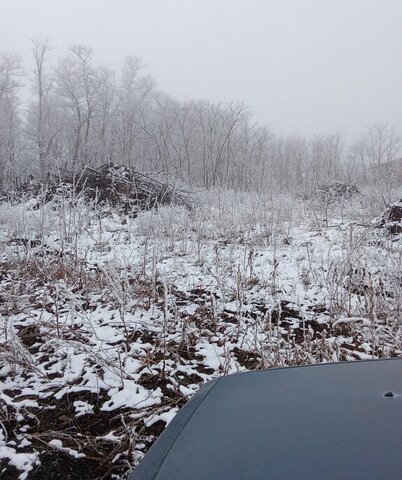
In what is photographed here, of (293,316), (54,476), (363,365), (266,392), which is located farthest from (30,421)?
(293,316)

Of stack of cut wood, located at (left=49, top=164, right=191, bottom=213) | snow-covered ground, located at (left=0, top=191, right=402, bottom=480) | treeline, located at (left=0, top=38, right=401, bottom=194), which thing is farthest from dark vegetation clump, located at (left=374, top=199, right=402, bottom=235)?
treeline, located at (left=0, top=38, right=401, bottom=194)

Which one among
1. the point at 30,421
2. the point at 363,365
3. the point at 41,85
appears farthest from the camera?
the point at 41,85

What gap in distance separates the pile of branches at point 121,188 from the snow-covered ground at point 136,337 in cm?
403

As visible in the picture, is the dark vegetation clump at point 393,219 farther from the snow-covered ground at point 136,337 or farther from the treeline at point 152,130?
the treeline at point 152,130

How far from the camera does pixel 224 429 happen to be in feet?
3.22

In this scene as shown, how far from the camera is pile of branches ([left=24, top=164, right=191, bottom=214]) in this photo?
1034 centimetres

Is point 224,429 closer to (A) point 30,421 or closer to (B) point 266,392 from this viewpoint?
(B) point 266,392

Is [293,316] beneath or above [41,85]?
beneath

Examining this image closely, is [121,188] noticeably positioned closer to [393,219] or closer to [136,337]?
[393,219]

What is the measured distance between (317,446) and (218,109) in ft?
114

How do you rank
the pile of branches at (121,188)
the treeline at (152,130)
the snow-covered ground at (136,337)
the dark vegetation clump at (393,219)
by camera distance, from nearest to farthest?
1. the snow-covered ground at (136,337)
2. the dark vegetation clump at (393,219)
3. the pile of branches at (121,188)
4. the treeline at (152,130)

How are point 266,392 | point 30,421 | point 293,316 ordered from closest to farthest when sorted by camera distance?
point 266,392
point 30,421
point 293,316

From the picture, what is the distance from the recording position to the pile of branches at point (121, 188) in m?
10.3

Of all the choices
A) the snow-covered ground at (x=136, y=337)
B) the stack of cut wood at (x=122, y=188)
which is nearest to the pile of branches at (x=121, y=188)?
the stack of cut wood at (x=122, y=188)
